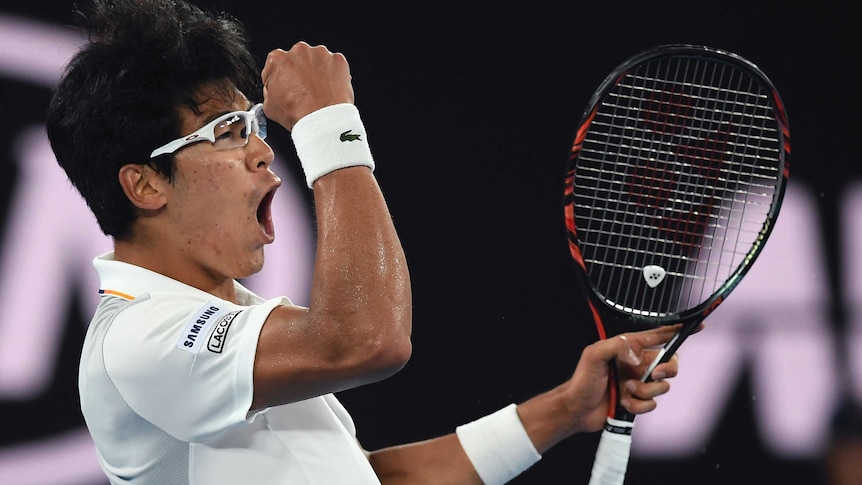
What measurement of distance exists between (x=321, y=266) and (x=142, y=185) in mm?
459

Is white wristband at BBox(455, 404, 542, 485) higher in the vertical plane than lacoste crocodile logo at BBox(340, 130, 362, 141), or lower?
lower

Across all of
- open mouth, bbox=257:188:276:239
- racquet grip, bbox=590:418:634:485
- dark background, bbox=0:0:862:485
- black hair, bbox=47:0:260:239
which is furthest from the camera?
dark background, bbox=0:0:862:485

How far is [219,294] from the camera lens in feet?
6.28

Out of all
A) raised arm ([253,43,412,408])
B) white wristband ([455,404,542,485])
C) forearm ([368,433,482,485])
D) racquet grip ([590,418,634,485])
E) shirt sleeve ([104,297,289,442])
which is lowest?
forearm ([368,433,482,485])

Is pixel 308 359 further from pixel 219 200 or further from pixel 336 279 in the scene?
pixel 219 200

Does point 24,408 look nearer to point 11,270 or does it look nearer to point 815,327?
point 11,270

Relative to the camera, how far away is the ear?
5.85 ft

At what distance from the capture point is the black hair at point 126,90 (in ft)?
5.76

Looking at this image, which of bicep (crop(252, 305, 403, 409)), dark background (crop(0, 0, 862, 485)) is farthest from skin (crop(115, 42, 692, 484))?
dark background (crop(0, 0, 862, 485))

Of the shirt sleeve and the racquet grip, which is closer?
the shirt sleeve

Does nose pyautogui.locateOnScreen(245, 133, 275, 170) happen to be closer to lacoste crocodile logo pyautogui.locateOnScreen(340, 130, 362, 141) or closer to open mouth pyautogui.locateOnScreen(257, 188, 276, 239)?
open mouth pyautogui.locateOnScreen(257, 188, 276, 239)

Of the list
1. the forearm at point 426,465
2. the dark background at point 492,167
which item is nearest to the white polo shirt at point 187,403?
the forearm at point 426,465

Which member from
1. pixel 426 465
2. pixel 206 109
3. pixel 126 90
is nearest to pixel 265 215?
pixel 206 109

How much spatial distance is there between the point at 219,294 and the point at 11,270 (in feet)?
4.67
